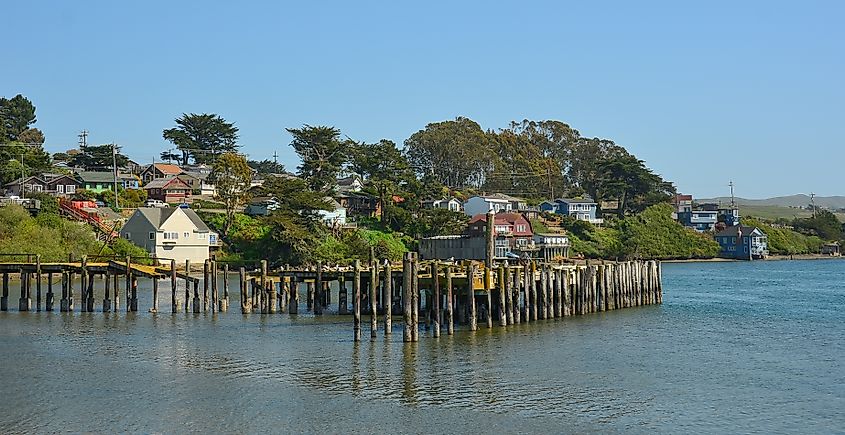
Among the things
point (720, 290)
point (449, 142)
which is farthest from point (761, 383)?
point (449, 142)

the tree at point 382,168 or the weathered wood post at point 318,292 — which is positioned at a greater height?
the tree at point 382,168

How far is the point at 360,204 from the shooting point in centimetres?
10488

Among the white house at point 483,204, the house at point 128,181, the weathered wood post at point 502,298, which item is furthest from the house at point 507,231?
the weathered wood post at point 502,298

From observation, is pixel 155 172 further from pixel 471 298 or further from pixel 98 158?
pixel 471 298

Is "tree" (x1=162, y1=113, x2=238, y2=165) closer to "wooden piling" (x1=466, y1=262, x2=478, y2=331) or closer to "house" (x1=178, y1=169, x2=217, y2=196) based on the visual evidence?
"house" (x1=178, y1=169, x2=217, y2=196)

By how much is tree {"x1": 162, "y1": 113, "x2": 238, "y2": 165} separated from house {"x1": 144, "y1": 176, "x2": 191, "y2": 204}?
30.3 m

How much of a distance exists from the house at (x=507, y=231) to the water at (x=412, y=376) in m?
54.4

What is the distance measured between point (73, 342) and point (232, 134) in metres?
107

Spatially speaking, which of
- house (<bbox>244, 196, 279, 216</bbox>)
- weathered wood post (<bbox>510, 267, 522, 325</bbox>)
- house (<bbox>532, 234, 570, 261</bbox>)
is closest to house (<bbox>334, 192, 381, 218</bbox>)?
house (<bbox>244, 196, 279, 216</bbox>)

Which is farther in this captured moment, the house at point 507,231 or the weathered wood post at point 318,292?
the house at point 507,231

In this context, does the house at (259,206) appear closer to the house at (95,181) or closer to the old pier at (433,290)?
the house at (95,181)

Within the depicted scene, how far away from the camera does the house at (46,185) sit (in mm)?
93125

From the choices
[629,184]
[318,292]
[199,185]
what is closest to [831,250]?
[629,184]

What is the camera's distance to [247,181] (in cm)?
9275
